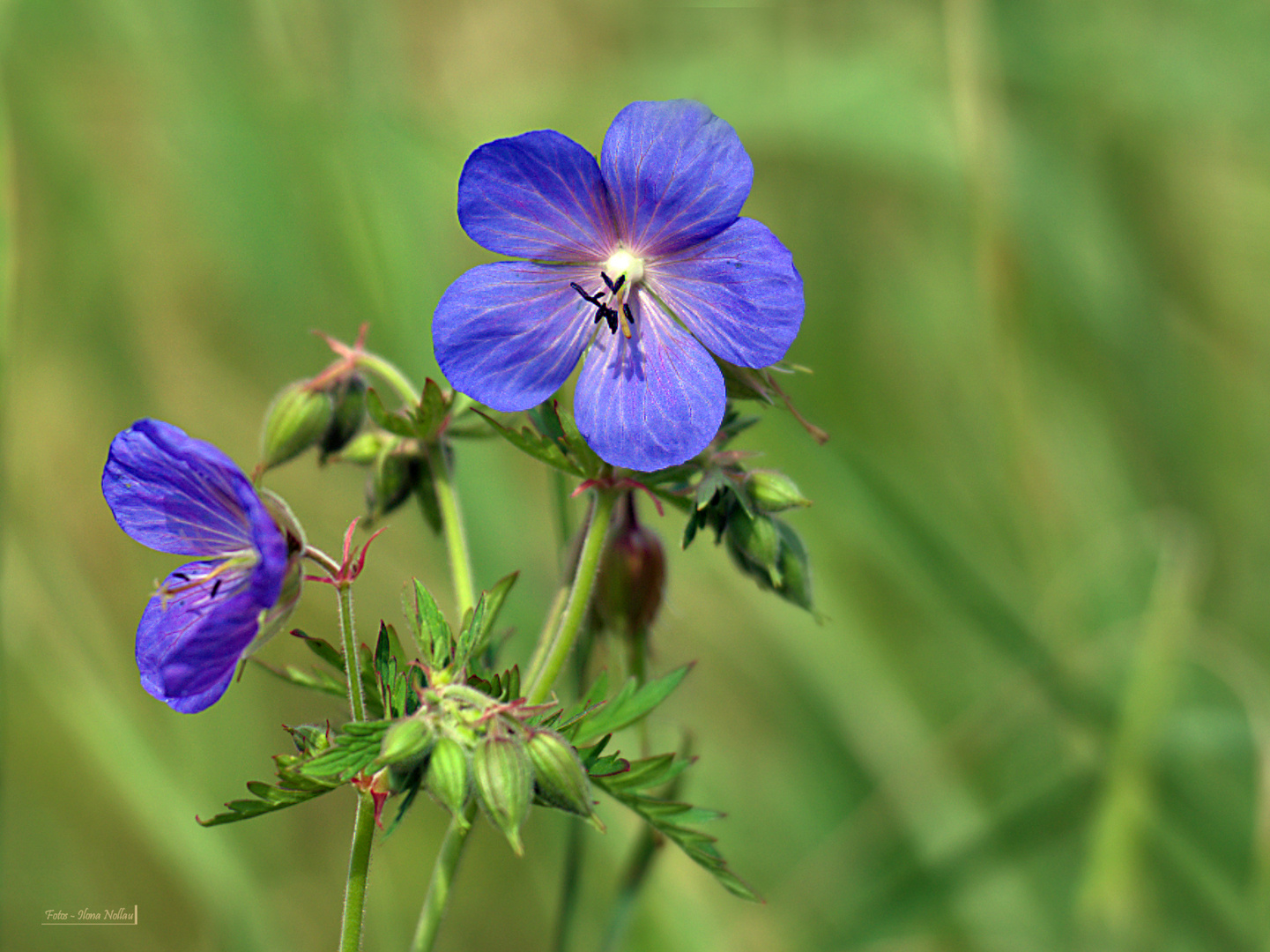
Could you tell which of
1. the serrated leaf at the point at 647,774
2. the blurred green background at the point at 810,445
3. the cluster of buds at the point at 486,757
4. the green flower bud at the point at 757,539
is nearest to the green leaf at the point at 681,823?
the serrated leaf at the point at 647,774

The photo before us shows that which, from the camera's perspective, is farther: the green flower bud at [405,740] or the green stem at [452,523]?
the green stem at [452,523]

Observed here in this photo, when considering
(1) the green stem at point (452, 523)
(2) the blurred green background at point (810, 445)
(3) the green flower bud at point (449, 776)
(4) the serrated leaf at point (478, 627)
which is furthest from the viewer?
(2) the blurred green background at point (810, 445)

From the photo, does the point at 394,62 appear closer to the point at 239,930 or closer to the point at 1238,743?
the point at 239,930

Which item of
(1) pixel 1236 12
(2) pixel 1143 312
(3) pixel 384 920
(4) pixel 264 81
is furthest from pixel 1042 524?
(4) pixel 264 81

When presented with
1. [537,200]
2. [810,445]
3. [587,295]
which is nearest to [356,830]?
[587,295]

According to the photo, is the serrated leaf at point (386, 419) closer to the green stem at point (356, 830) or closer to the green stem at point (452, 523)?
the green stem at point (452, 523)

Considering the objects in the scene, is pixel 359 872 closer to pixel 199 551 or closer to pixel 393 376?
pixel 199 551

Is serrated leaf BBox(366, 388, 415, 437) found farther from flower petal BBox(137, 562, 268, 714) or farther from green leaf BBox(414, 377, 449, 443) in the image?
flower petal BBox(137, 562, 268, 714)
